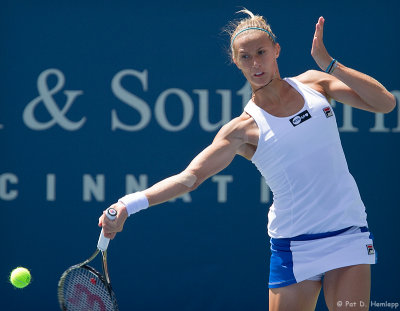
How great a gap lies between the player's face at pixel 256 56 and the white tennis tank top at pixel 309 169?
0.16 metres

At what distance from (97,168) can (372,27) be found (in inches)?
80.7

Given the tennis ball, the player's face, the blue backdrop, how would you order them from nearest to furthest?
the player's face
the tennis ball
the blue backdrop

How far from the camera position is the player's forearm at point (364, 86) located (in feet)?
9.89

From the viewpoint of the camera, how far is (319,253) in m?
3.07

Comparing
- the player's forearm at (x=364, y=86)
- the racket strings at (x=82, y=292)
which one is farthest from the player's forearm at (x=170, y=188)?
the player's forearm at (x=364, y=86)

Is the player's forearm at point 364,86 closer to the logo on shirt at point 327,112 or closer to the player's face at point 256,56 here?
the logo on shirt at point 327,112

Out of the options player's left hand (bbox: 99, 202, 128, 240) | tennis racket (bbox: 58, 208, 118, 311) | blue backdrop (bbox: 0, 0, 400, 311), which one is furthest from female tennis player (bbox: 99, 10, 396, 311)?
blue backdrop (bbox: 0, 0, 400, 311)

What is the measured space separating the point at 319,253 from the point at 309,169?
34 centimetres

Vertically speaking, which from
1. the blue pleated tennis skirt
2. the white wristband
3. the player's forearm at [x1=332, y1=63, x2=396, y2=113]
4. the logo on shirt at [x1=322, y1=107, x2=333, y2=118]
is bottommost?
the blue pleated tennis skirt

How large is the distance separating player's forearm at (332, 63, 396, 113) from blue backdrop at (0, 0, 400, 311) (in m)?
2.02

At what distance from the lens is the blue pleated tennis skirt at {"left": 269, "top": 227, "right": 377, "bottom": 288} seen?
3012mm

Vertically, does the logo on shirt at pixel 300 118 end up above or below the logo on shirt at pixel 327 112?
below

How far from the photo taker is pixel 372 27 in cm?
503

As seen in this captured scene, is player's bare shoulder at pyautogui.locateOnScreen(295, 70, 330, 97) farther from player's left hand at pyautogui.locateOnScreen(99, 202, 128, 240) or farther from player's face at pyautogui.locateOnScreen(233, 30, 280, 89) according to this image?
player's left hand at pyautogui.locateOnScreen(99, 202, 128, 240)
